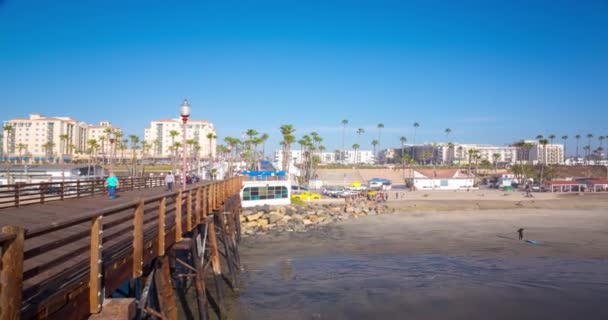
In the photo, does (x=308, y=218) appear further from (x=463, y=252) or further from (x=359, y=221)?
(x=463, y=252)

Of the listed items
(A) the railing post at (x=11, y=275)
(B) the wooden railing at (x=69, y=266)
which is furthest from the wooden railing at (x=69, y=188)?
(A) the railing post at (x=11, y=275)

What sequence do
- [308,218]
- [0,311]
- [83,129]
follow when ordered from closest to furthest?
[0,311] < [308,218] < [83,129]

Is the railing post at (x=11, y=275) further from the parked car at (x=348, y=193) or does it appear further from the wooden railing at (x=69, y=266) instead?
the parked car at (x=348, y=193)

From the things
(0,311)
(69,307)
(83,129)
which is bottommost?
(69,307)

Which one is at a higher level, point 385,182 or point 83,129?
point 83,129

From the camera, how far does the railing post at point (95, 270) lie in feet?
16.3

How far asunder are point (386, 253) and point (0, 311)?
80.6ft

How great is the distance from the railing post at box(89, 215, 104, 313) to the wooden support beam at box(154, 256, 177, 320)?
3741 millimetres

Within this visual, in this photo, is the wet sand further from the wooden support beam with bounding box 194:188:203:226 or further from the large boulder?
the large boulder

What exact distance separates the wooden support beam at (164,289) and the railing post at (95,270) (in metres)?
3.74

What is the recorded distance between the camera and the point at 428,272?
2152cm

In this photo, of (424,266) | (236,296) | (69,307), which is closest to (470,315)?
(424,266)

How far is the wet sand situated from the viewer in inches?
627

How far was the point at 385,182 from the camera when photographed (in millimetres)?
81625
